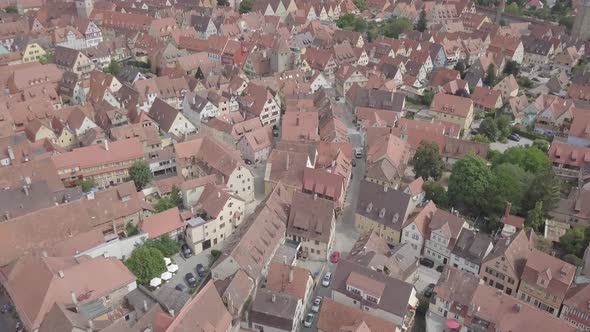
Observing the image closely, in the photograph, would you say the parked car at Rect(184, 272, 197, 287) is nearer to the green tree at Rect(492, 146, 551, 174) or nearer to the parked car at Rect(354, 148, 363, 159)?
the parked car at Rect(354, 148, 363, 159)

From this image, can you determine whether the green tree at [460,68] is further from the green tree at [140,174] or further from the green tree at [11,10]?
the green tree at [11,10]

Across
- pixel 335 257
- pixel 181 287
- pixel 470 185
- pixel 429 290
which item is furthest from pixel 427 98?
pixel 181 287

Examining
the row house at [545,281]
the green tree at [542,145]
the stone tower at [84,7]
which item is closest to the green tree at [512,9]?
the green tree at [542,145]

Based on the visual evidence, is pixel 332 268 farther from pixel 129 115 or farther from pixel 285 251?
pixel 129 115

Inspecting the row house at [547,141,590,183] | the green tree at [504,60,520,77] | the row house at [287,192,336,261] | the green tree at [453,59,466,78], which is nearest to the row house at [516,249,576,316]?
the row house at [287,192,336,261]

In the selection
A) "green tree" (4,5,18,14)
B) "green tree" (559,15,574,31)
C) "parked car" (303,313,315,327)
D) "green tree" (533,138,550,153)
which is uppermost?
"green tree" (559,15,574,31)

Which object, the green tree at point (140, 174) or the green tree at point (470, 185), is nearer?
the green tree at point (470, 185)

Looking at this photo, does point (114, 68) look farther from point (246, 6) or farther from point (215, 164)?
point (246, 6)
